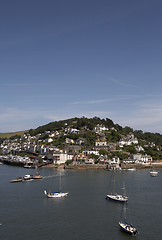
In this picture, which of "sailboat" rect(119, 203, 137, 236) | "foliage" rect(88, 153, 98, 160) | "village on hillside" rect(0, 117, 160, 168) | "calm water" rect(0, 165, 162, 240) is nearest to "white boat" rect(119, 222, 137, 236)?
"sailboat" rect(119, 203, 137, 236)

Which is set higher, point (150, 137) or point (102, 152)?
point (150, 137)

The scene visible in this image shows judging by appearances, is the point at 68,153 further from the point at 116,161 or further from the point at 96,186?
the point at 96,186

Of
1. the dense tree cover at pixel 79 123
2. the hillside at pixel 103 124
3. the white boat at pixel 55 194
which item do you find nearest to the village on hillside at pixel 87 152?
the hillside at pixel 103 124

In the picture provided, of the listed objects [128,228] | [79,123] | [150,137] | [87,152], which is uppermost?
[79,123]

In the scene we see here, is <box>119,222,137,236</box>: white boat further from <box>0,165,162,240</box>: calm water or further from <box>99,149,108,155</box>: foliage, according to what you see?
<box>99,149,108,155</box>: foliage

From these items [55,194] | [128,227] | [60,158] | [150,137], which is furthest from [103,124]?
[128,227]

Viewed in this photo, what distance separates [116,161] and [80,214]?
4866 centimetres

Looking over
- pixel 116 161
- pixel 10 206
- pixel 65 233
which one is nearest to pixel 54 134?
pixel 116 161

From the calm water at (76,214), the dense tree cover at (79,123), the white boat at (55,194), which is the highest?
the dense tree cover at (79,123)

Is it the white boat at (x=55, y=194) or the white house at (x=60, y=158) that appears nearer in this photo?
the white boat at (x=55, y=194)

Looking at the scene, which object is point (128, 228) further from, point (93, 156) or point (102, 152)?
point (102, 152)

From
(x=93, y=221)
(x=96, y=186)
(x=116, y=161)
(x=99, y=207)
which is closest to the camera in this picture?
(x=93, y=221)

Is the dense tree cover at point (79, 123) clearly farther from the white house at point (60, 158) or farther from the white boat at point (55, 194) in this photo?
the white boat at point (55, 194)

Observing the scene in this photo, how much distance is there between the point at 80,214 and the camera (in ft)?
79.9
